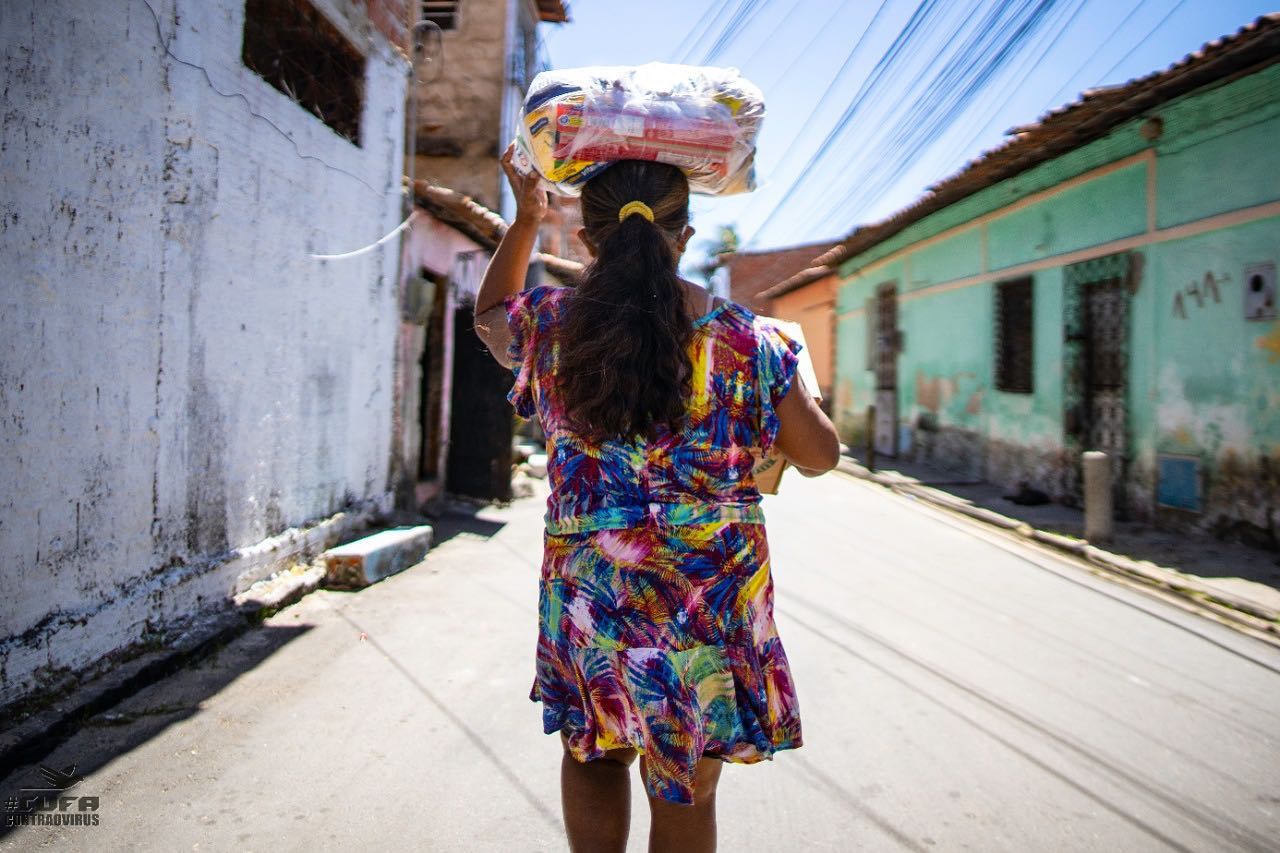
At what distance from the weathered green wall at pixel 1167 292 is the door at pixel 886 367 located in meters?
2.64

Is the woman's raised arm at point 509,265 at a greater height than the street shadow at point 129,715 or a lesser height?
greater

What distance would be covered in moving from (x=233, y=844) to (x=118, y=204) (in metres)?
2.60

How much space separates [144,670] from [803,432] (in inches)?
127

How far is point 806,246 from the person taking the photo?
29.7m

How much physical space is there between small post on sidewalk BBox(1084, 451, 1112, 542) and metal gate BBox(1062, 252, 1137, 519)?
146 cm

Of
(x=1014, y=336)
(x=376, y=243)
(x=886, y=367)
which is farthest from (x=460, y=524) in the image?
(x=886, y=367)

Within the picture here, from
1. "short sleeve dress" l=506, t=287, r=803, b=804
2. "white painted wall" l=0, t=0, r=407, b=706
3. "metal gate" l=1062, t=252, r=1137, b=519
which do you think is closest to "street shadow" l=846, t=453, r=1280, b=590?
"metal gate" l=1062, t=252, r=1137, b=519

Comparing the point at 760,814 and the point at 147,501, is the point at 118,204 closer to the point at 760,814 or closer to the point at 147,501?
the point at 147,501

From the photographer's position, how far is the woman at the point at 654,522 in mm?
1276

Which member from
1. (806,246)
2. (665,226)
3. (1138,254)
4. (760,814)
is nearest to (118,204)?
(665,226)

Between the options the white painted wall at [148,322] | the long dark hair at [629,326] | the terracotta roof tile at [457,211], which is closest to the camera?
the long dark hair at [629,326]

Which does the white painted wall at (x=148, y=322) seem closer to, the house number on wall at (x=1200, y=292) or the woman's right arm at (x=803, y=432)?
the woman's right arm at (x=803, y=432)

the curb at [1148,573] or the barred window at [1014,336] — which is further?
the barred window at [1014,336]

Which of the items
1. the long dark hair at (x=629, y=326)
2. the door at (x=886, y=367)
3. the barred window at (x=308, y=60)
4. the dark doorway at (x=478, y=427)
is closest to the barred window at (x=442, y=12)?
the dark doorway at (x=478, y=427)
